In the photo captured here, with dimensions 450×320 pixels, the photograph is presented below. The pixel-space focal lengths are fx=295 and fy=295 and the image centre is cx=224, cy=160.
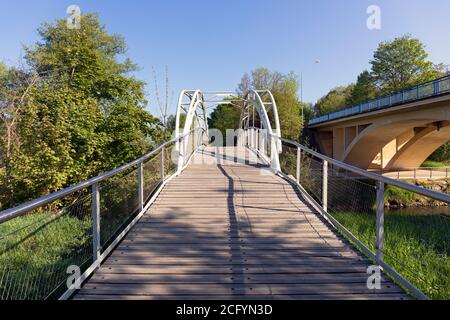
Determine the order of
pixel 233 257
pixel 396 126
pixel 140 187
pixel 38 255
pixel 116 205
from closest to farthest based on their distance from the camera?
pixel 38 255
pixel 233 257
pixel 116 205
pixel 140 187
pixel 396 126

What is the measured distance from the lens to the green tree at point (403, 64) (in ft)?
120

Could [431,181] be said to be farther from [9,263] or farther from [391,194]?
[9,263]

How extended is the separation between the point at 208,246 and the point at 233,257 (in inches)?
17.1

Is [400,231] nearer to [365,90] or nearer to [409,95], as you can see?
[409,95]

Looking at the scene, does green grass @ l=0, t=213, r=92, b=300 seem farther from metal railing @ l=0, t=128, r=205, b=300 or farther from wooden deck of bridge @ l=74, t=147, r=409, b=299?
wooden deck of bridge @ l=74, t=147, r=409, b=299

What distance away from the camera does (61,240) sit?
3.19 m

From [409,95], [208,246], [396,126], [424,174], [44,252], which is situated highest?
[409,95]

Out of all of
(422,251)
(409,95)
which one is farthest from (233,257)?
(409,95)

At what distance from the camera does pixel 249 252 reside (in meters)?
3.59

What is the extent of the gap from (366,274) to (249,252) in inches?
50.7

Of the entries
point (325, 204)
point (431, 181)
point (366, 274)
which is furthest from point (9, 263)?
point (431, 181)

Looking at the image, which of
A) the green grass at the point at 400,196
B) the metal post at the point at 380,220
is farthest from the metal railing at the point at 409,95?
the metal post at the point at 380,220

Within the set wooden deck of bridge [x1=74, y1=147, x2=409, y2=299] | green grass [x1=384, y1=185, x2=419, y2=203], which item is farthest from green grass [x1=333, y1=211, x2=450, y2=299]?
green grass [x1=384, y1=185, x2=419, y2=203]

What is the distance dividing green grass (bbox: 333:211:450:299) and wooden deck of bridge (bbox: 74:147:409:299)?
1.27 ft
